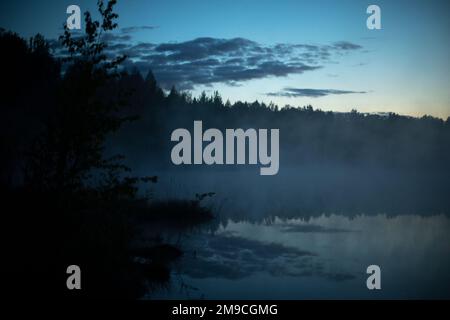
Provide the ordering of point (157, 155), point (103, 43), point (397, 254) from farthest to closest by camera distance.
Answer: point (157, 155), point (397, 254), point (103, 43)

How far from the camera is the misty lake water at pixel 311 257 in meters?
10.5

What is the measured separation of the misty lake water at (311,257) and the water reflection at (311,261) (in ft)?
0.08

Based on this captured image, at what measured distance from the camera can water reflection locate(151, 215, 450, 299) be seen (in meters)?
10.5

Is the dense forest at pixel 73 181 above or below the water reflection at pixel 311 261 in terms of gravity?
above

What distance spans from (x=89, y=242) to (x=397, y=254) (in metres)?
10.9

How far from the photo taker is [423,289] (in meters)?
10.8

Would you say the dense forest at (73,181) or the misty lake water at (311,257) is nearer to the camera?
the dense forest at (73,181)

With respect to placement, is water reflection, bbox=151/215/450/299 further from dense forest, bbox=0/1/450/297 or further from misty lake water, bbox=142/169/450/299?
dense forest, bbox=0/1/450/297

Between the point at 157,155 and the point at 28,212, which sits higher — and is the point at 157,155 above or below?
above

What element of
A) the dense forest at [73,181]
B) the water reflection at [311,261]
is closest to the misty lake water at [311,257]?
the water reflection at [311,261]

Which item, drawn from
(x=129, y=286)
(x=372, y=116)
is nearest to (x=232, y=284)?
(x=129, y=286)

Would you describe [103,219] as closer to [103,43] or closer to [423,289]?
[103,43]

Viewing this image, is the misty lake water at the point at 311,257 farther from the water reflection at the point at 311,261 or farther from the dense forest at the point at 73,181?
the dense forest at the point at 73,181

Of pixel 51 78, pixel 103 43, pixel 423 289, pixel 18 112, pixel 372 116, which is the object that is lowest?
pixel 423 289
